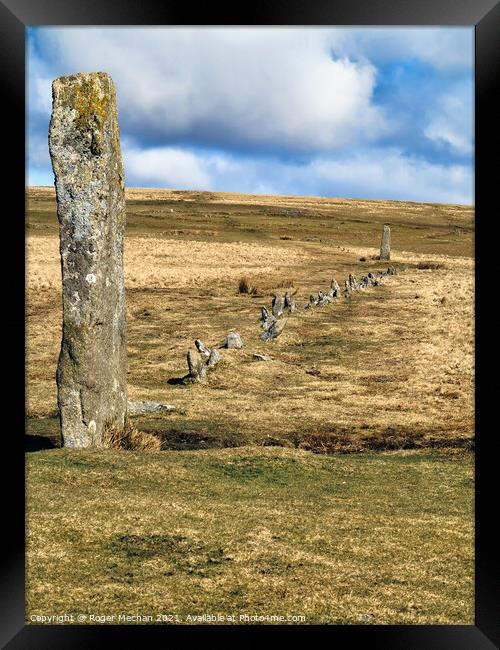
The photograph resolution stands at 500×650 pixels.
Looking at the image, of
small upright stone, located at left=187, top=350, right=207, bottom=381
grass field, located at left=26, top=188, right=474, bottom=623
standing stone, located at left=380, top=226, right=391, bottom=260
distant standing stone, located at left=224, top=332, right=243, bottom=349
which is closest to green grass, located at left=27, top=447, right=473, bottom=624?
grass field, located at left=26, top=188, right=474, bottom=623

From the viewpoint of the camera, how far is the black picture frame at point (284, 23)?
25.1 ft

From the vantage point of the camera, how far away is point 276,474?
13094mm

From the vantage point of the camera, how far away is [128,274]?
4359 cm

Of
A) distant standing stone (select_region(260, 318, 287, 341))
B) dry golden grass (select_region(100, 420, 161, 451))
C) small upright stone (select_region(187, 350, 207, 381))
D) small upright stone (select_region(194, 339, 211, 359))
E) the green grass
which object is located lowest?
the green grass

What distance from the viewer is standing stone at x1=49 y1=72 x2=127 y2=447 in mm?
13539

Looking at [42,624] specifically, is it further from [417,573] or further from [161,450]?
[161,450]

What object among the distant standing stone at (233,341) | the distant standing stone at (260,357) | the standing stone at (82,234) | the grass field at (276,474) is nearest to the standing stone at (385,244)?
the grass field at (276,474)

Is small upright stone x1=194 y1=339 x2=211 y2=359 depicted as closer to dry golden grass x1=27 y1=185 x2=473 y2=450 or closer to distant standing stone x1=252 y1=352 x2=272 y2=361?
dry golden grass x1=27 y1=185 x2=473 y2=450

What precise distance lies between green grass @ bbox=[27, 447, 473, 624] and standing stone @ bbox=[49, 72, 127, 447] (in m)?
1.05

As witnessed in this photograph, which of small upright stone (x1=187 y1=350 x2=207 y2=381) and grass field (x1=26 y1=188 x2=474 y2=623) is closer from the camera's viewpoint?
grass field (x1=26 y1=188 x2=474 y2=623)

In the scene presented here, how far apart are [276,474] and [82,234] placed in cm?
505

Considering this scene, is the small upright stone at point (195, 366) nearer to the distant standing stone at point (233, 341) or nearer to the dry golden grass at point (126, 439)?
the distant standing stone at point (233, 341)
